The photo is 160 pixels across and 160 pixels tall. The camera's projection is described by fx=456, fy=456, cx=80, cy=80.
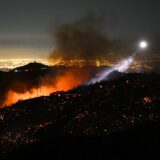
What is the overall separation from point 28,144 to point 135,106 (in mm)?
15068

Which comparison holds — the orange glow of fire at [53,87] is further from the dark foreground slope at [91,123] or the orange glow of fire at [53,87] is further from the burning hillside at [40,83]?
the dark foreground slope at [91,123]

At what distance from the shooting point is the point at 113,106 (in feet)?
198

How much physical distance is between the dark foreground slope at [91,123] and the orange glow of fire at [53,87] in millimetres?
31501

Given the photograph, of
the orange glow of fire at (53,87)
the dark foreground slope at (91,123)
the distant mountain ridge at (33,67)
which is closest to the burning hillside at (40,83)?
the orange glow of fire at (53,87)

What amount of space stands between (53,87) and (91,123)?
50.8 m

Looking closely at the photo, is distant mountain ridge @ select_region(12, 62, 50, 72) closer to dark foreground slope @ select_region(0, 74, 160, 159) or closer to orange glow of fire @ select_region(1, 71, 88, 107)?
orange glow of fire @ select_region(1, 71, 88, 107)

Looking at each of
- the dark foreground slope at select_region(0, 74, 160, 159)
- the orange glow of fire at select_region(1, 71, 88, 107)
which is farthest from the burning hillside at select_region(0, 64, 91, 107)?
the dark foreground slope at select_region(0, 74, 160, 159)

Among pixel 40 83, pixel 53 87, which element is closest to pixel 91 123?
pixel 53 87

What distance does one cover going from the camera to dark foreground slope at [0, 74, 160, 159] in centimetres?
4656

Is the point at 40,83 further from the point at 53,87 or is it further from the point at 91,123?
the point at 91,123

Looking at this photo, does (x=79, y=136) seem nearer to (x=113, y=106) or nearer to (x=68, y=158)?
(x=68, y=158)

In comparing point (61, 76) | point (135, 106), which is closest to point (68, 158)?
point (135, 106)

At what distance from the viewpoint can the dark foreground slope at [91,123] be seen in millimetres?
46562

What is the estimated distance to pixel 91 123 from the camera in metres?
54.6
